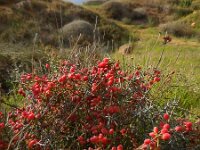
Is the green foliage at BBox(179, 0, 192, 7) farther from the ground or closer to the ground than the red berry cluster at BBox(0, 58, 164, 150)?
closer to the ground

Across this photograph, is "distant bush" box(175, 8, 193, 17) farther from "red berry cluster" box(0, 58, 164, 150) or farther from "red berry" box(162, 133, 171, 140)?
"red berry" box(162, 133, 171, 140)

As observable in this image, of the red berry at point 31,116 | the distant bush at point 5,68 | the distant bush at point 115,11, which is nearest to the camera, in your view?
the red berry at point 31,116

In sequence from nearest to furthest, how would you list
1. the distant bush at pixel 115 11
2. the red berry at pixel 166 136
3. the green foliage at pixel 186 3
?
the red berry at pixel 166 136
the distant bush at pixel 115 11
the green foliage at pixel 186 3

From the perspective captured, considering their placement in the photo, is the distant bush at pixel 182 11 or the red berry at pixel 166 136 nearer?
the red berry at pixel 166 136

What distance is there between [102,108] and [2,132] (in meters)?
0.58

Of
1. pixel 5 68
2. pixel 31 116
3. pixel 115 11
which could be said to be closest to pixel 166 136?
pixel 31 116

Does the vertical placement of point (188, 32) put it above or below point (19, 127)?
below

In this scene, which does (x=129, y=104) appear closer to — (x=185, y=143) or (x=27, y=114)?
(x=185, y=143)

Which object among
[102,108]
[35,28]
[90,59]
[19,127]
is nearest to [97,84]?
[102,108]

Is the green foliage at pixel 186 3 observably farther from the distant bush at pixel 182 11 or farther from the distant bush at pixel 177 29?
the distant bush at pixel 177 29

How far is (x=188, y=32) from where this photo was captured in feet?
72.3

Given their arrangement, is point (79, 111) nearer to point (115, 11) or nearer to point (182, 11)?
point (115, 11)

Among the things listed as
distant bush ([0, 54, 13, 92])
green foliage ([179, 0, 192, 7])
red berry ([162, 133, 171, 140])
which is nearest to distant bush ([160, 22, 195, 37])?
green foliage ([179, 0, 192, 7])

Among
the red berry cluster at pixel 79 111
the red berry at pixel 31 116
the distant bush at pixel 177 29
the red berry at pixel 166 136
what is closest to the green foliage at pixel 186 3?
the distant bush at pixel 177 29
